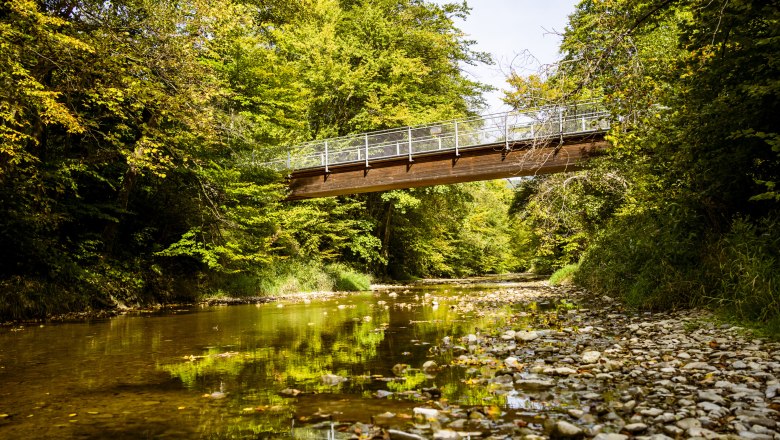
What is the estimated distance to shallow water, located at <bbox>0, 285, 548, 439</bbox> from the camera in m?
3.57

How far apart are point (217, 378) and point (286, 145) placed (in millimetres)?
17128

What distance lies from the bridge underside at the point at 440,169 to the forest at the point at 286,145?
1094 mm

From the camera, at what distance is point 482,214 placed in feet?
154

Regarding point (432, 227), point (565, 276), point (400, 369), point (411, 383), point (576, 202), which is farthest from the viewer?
point (432, 227)

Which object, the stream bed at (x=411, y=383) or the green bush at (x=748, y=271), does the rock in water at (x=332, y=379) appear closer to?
the stream bed at (x=411, y=383)

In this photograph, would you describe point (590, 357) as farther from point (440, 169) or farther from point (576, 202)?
point (440, 169)

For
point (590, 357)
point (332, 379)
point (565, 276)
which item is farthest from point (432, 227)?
point (332, 379)

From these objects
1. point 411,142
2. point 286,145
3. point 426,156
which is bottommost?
point 426,156

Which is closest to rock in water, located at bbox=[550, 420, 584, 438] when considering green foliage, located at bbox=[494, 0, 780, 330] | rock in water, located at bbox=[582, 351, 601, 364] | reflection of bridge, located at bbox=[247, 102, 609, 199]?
rock in water, located at bbox=[582, 351, 601, 364]

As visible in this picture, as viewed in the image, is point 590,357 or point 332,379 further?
point 590,357

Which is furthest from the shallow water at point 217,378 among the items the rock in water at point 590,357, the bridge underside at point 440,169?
the bridge underside at point 440,169

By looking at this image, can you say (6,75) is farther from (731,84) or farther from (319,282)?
(319,282)

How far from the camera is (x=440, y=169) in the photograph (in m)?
20.2

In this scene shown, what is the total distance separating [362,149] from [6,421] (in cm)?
1855
